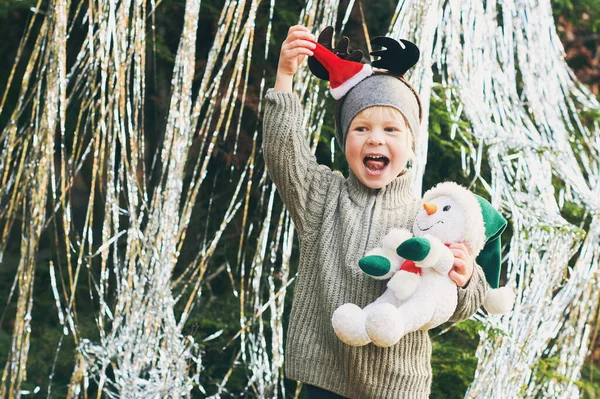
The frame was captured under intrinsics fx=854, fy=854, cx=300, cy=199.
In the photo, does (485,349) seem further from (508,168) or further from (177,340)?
(177,340)

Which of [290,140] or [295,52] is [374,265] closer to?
[290,140]

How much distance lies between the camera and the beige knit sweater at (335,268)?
1.56 meters

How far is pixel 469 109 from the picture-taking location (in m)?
2.46

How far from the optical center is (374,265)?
146cm

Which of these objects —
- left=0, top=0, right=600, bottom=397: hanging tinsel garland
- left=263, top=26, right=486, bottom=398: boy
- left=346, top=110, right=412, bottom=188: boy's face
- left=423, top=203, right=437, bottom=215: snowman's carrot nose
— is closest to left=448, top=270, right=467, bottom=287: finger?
left=263, top=26, right=486, bottom=398: boy

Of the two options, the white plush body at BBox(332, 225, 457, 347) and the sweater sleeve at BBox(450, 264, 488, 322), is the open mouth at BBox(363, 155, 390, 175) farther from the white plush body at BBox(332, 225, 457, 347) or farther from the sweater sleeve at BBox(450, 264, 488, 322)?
the sweater sleeve at BBox(450, 264, 488, 322)

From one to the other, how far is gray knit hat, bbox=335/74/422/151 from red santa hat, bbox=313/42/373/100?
1 centimetres

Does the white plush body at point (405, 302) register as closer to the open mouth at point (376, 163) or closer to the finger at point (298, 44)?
the open mouth at point (376, 163)

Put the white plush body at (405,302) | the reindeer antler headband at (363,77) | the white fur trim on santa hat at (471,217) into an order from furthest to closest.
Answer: the reindeer antler headband at (363,77) → the white fur trim on santa hat at (471,217) → the white plush body at (405,302)

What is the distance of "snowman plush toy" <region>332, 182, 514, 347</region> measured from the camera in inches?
56.4

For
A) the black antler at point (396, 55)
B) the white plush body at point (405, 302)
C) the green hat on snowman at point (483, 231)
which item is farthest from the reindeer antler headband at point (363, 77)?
the white plush body at point (405, 302)

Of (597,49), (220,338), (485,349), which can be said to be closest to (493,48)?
(485,349)

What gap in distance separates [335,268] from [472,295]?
0.26 meters

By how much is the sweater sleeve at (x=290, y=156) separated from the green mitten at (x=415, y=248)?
0.90ft
